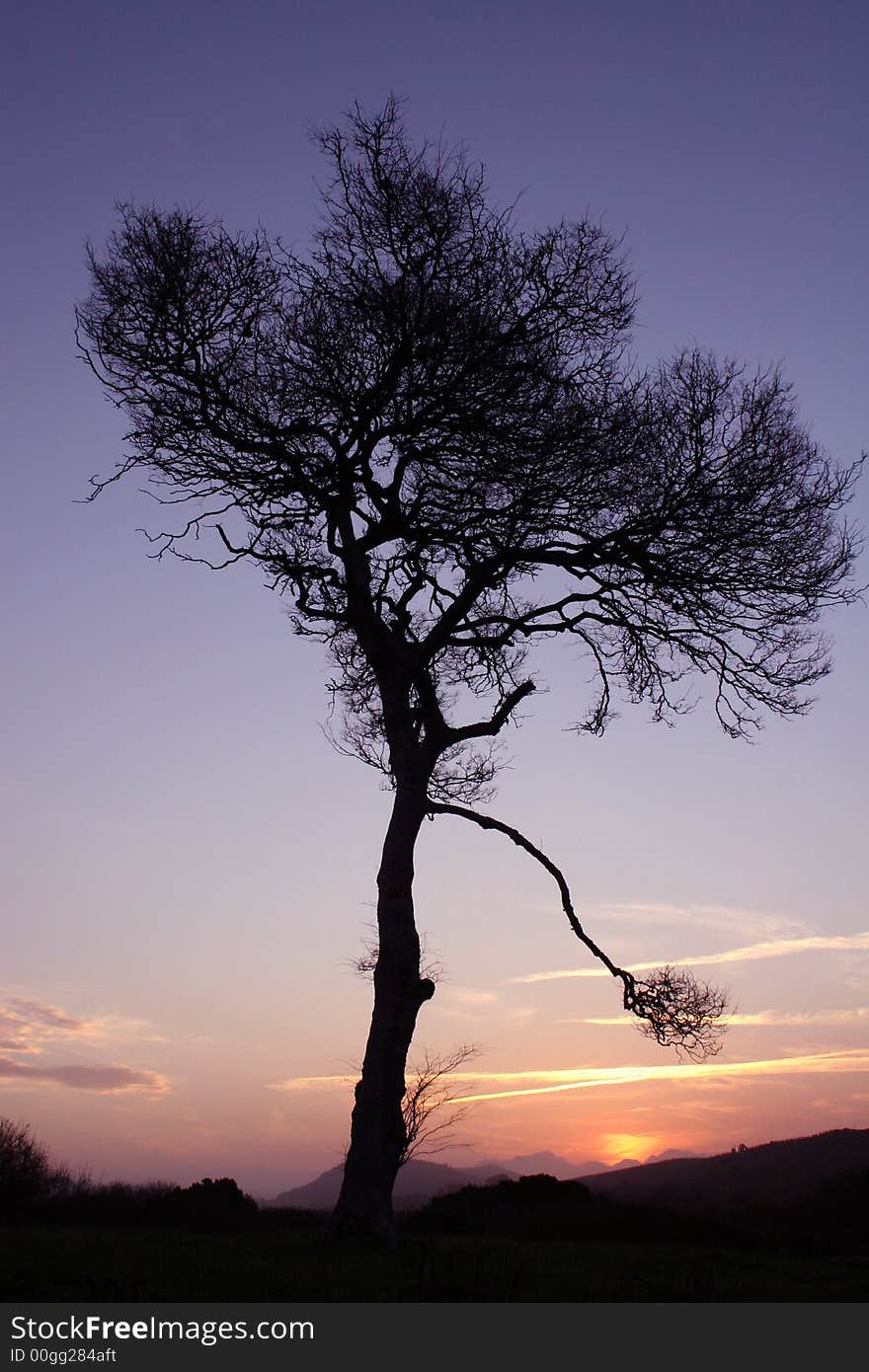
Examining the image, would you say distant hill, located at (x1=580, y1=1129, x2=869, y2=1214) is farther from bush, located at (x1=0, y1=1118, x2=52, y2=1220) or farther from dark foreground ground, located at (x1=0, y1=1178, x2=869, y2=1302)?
bush, located at (x1=0, y1=1118, x2=52, y2=1220)

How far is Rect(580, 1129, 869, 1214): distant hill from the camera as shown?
66.2 ft

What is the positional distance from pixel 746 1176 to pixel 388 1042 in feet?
45.3

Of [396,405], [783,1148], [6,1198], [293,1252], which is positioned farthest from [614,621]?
[783,1148]

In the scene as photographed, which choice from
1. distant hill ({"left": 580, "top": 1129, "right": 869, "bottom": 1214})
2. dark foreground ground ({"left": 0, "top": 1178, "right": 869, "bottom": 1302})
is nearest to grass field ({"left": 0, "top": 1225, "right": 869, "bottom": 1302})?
dark foreground ground ({"left": 0, "top": 1178, "right": 869, "bottom": 1302})

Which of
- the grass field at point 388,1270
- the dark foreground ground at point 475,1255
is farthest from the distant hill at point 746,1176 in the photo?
the grass field at point 388,1270

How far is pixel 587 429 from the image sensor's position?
15.0m

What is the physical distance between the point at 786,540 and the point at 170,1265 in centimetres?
1144

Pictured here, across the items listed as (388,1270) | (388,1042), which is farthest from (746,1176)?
(388,1270)

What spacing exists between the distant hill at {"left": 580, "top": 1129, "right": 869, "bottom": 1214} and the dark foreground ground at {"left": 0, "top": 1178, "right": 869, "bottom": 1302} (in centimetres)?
108

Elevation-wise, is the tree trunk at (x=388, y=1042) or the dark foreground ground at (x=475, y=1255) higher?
the tree trunk at (x=388, y=1042)

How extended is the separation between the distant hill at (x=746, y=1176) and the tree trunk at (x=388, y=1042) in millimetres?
6605

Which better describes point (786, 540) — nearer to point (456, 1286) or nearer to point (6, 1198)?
point (456, 1286)

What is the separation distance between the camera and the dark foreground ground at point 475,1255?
29.9 ft

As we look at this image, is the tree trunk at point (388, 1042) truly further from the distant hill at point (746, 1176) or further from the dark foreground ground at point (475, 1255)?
the distant hill at point (746, 1176)
